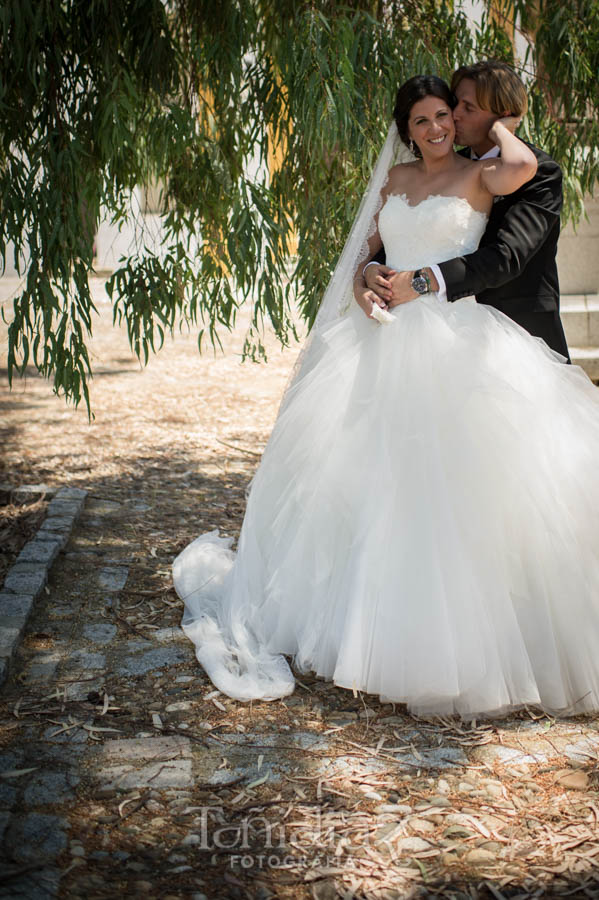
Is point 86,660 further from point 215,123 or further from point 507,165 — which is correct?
point 215,123

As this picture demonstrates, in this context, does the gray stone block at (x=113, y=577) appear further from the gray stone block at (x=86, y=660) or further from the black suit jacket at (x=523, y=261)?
the black suit jacket at (x=523, y=261)

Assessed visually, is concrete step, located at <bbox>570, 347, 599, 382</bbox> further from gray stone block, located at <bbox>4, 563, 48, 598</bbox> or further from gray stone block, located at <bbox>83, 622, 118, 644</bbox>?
gray stone block, located at <bbox>83, 622, 118, 644</bbox>

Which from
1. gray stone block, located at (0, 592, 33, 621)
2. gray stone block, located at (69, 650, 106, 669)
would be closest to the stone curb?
gray stone block, located at (0, 592, 33, 621)

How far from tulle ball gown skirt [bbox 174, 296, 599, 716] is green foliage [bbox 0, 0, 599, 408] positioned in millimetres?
1120

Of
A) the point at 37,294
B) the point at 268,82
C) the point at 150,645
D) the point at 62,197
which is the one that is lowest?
the point at 150,645

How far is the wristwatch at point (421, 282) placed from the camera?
291cm

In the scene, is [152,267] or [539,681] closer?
[539,681]

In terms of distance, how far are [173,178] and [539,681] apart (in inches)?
106

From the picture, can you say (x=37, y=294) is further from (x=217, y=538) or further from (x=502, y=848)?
(x=502, y=848)

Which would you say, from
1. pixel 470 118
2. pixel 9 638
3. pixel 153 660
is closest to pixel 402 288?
pixel 470 118

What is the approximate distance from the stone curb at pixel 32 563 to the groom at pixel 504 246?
69.2 inches

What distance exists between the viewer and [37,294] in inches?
139

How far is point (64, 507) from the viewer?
15.5 feet

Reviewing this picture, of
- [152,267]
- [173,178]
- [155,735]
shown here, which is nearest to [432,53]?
[173,178]
